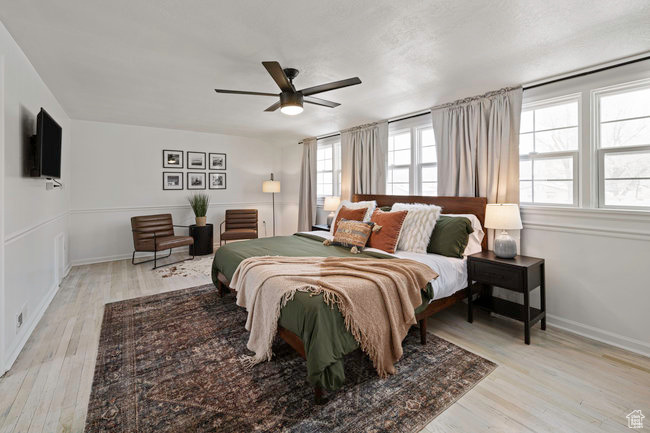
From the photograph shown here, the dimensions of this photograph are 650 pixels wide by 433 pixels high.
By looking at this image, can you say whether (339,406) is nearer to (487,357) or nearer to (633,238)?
(487,357)

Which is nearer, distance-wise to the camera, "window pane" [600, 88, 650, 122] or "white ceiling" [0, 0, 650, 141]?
"white ceiling" [0, 0, 650, 141]

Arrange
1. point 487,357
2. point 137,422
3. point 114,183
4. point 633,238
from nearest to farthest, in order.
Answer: point 137,422 → point 487,357 → point 633,238 → point 114,183

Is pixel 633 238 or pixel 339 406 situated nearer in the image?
pixel 339 406

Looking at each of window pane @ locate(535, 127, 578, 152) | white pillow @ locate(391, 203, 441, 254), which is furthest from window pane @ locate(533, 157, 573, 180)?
white pillow @ locate(391, 203, 441, 254)

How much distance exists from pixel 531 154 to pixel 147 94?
4.42 m

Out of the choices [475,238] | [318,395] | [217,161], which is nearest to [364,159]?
[475,238]

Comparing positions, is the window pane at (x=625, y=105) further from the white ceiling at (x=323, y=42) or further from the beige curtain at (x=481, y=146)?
the beige curtain at (x=481, y=146)

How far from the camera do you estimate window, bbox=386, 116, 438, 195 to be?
13.8 ft

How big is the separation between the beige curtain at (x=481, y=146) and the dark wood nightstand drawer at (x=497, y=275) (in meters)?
0.57

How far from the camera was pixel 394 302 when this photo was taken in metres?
2.16

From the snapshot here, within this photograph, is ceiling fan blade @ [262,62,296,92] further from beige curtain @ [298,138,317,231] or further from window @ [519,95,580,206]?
beige curtain @ [298,138,317,231]

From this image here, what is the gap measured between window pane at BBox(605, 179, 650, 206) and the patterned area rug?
74.2 inches

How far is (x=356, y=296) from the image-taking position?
1987 mm

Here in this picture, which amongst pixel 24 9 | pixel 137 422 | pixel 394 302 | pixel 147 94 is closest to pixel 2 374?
pixel 137 422
